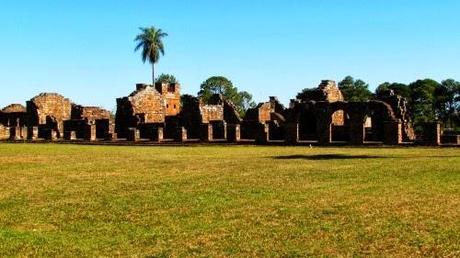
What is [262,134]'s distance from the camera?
128ft

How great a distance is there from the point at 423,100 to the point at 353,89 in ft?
46.8

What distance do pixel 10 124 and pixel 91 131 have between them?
54.4 feet

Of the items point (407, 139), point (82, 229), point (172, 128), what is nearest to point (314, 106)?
point (407, 139)

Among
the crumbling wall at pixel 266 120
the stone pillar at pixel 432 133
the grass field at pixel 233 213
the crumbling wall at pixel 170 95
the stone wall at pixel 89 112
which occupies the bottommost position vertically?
the grass field at pixel 233 213

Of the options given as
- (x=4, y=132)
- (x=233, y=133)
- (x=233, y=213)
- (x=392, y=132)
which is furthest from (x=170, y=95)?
(x=233, y=213)

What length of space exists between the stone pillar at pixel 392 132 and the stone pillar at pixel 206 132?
1187cm

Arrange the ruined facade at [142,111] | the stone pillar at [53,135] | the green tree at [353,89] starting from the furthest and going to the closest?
the green tree at [353,89]
the ruined facade at [142,111]
the stone pillar at [53,135]

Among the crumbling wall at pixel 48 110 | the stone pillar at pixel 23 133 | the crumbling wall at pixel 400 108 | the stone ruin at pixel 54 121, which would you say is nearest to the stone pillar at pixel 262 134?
the crumbling wall at pixel 400 108

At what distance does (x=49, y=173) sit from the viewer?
1689cm

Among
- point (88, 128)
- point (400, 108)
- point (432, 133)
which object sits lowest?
point (432, 133)

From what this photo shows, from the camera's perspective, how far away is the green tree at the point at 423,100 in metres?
83.8

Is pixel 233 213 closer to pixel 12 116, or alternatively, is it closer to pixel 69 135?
pixel 69 135

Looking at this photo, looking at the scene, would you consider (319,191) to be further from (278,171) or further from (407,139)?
(407,139)

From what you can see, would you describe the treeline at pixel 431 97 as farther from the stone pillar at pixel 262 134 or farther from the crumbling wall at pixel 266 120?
the stone pillar at pixel 262 134
